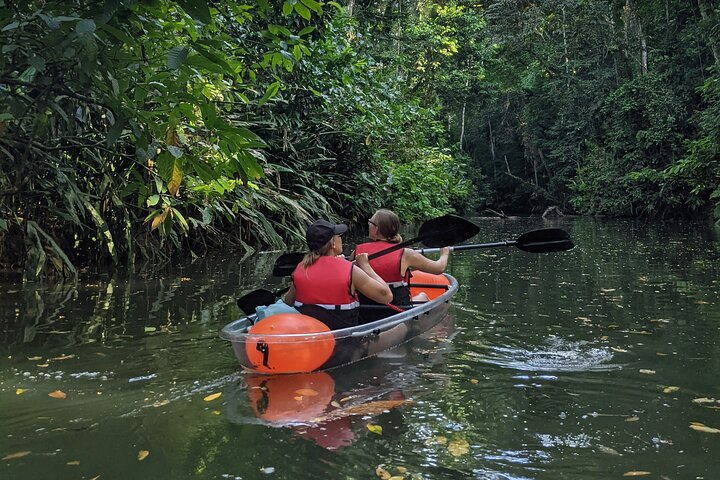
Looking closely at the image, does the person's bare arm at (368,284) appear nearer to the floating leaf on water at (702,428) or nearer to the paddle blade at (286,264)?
the paddle blade at (286,264)

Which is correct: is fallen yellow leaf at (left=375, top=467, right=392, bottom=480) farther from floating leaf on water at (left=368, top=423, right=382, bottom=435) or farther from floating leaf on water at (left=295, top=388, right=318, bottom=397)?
floating leaf on water at (left=295, top=388, right=318, bottom=397)

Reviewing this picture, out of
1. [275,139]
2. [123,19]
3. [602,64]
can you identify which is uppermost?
[602,64]

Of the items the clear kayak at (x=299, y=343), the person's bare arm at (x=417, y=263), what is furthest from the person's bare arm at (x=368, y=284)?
the person's bare arm at (x=417, y=263)

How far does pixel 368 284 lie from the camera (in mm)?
5004

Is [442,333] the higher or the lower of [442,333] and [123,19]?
the lower

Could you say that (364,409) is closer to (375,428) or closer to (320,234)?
(375,428)

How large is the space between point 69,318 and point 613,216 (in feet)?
99.7

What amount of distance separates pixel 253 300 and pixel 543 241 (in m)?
3.37

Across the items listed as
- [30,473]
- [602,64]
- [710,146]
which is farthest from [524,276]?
[602,64]

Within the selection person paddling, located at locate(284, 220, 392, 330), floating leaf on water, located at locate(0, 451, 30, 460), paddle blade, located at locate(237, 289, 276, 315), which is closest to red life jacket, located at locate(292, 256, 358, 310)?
person paddling, located at locate(284, 220, 392, 330)

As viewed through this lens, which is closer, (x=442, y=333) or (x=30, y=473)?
(x=30, y=473)

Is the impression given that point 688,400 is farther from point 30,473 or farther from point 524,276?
point 524,276

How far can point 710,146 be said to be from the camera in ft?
53.1

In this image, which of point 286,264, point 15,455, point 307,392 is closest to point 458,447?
point 307,392
